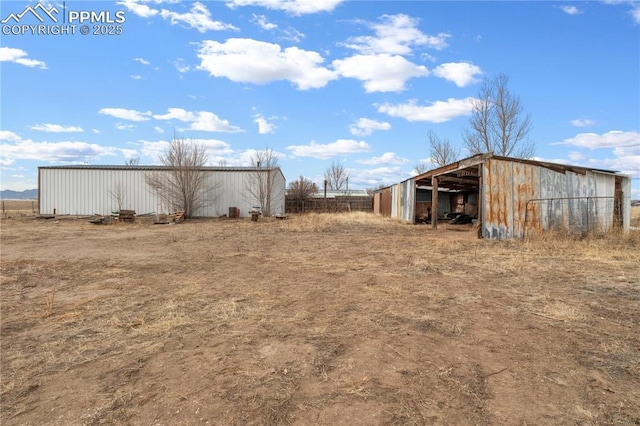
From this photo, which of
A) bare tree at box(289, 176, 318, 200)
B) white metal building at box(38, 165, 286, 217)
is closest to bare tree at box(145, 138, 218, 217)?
white metal building at box(38, 165, 286, 217)

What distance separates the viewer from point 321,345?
3730mm

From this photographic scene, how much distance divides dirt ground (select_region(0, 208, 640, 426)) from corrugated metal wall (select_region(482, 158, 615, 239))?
5250 millimetres

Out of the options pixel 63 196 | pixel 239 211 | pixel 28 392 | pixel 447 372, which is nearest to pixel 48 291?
pixel 28 392

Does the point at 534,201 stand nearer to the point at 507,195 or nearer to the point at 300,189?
the point at 507,195

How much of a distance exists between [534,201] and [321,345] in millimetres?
11960

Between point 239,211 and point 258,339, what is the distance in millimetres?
25626

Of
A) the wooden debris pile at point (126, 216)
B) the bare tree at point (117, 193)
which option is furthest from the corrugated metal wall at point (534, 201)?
the bare tree at point (117, 193)

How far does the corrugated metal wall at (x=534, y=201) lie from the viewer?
12859 millimetres

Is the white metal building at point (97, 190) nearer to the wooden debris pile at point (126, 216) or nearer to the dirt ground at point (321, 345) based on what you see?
the wooden debris pile at point (126, 216)

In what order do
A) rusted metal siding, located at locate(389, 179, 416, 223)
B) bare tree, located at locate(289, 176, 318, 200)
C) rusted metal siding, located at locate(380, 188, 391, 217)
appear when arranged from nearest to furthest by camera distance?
rusted metal siding, located at locate(389, 179, 416, 223) < rusted metal siding, located at locate(380, 188, 391, 217) < bare tree, located at locate(289, 176, 318, 200)

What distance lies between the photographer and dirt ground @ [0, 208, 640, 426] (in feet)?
8.66

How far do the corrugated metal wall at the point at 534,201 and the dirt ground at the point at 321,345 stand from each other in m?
5.25

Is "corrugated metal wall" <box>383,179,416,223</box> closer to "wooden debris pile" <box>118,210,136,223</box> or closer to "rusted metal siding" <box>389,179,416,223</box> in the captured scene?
"rusted metal siding" <box>389,179,416,223</box>

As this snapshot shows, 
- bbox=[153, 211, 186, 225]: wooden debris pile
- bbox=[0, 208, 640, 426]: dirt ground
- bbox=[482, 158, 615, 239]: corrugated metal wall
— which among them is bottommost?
bbox=[0, 208, 640, 426]: dirt ground
